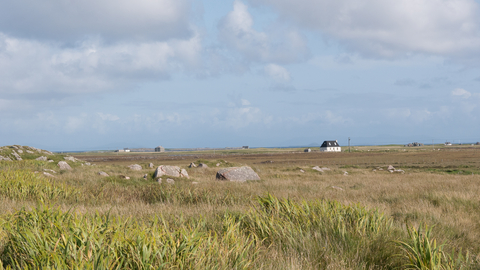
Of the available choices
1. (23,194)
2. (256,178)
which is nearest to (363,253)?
(23,194)

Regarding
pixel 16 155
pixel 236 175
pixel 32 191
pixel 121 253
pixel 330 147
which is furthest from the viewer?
pixel 330 147

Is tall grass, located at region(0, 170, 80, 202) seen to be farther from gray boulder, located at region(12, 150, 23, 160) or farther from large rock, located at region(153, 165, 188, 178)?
gray boulder, located at region(12, 150, 23, 160)

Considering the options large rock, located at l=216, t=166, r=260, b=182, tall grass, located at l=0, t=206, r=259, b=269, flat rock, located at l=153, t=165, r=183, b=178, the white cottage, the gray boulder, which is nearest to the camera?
tall grass, located at l=0, t=206, r=259, b=269

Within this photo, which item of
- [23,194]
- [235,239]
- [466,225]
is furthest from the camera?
[23,194]

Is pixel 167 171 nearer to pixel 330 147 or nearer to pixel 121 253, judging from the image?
pixel 121 253

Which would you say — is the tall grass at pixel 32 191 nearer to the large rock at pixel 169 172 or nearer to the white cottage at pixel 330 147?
the large rock at pixel 169 172

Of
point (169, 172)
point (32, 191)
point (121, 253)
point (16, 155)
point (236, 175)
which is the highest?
point (16, 155)

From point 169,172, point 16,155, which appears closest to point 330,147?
point 16,155

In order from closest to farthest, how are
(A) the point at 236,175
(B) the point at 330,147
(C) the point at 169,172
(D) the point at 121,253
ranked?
(D) the point at 121,253 → (C) the point at 169,172 → (A) the point at 236,175 → (B) the point at 330,147

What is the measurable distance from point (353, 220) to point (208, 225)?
2.74 m

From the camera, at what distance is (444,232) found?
21.2ft

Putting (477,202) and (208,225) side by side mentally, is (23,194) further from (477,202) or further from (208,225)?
(477,202)

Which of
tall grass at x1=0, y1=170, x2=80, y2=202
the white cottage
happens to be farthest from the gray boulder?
the white cottage

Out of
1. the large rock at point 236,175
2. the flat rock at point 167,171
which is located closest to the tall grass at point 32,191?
the flat rock at point 167,171
